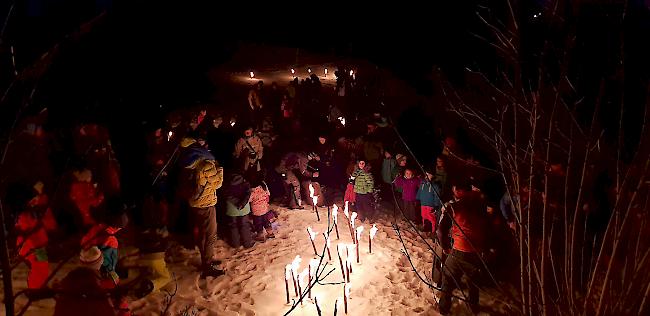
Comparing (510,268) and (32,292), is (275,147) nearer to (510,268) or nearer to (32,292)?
(510,268)

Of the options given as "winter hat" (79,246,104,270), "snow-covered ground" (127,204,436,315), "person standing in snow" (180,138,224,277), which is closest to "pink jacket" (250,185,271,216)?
"snow-covered ground" (127,204,436,315)

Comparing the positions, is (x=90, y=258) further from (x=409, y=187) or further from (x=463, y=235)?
(x=409, y=187)

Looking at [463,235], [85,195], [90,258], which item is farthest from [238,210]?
[463,235]

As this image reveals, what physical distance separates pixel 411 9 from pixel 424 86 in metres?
3.43

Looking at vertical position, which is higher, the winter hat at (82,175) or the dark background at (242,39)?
the dark background at (242,39)

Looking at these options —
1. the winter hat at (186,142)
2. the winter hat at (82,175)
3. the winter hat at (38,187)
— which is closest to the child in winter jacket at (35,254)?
the winter hat at (38,187)

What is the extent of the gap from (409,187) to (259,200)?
306 cm

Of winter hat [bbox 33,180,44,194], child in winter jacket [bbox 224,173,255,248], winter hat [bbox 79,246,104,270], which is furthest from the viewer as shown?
child in winter jacket [bbox 224,173,255,248]

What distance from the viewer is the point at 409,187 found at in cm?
942

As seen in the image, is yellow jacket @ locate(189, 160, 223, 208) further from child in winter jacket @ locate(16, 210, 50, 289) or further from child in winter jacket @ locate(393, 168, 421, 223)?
child in winter jacket @ locate(393, 168, 421, 223)

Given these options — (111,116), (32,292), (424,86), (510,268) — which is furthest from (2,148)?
(424,86)

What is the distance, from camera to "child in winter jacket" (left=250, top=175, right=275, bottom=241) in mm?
8633

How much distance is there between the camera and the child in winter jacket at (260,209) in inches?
340

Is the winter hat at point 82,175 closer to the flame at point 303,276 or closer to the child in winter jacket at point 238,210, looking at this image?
the child in winter jacket at point 238,210
